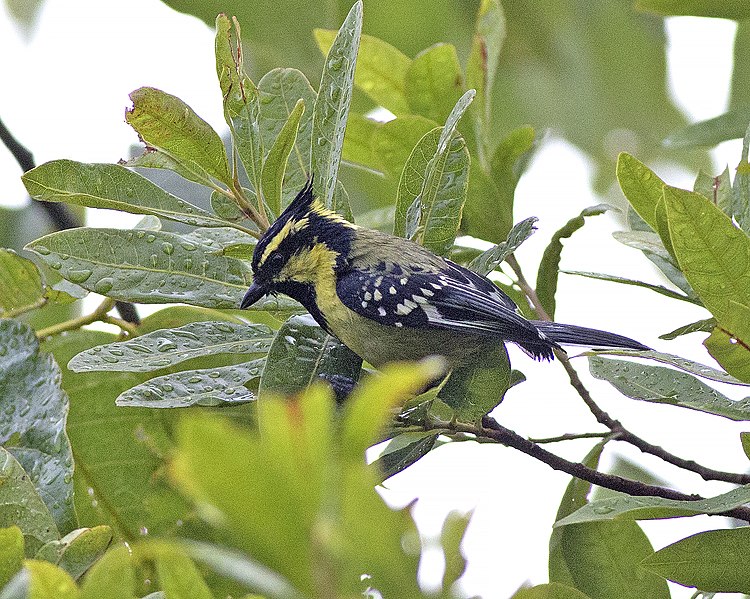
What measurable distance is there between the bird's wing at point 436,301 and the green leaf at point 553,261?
11cm

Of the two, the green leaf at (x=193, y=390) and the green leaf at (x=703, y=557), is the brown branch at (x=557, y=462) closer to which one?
the green leaf at (x=703, y=557)

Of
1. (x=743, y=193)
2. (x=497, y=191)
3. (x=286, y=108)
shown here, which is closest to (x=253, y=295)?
(x=286, y=108)

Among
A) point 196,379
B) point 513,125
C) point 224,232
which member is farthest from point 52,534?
point 513,125

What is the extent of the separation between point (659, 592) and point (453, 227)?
99cm

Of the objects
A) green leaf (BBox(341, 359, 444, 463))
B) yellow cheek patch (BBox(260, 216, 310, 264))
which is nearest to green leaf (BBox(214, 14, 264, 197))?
yellow cheek patch (BBox(260, 216, 310, 264))

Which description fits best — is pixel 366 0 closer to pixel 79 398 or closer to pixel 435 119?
pixel 435 119

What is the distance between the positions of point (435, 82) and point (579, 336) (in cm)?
89

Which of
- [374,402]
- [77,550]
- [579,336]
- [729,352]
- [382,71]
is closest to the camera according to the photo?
[374,402]

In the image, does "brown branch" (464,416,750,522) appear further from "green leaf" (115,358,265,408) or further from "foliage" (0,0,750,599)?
"green leaf" (115,358,265,408)

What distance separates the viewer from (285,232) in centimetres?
254

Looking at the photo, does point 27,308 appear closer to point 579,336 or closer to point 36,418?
point 36,418

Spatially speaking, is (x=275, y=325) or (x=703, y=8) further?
(x=275, y=325)

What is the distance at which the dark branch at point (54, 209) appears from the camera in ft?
9.77

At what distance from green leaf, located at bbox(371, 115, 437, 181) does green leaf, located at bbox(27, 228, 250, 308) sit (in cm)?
58
